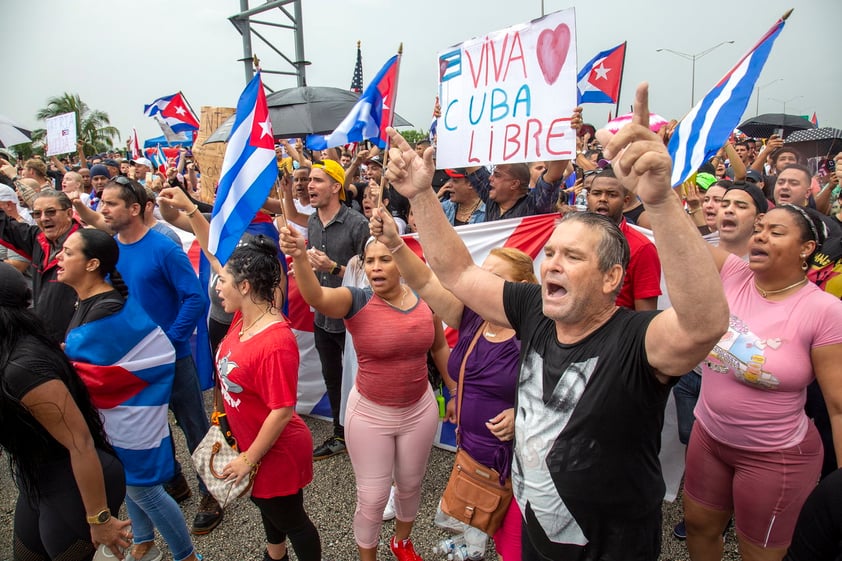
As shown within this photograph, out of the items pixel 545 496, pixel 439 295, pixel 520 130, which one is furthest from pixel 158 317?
pixel 545 496

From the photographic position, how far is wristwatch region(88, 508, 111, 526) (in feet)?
6.94

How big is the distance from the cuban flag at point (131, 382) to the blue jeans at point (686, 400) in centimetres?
296

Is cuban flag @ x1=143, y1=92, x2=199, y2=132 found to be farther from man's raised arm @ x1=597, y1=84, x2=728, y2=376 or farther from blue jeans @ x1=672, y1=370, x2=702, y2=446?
man's raised arm @ x1=597, y1=84, x2=728, y2=376

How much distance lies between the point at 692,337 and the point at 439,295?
48.9 inches

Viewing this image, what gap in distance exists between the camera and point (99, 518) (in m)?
2.12

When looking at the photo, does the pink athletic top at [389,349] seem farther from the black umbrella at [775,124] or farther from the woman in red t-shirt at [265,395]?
the black umbrella at [775,124]

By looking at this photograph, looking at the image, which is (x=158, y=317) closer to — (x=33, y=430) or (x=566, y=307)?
(x=33, y=430)

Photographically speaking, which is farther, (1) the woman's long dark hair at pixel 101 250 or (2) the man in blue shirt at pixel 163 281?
(2) the man in blue shirt at pixel 163 281

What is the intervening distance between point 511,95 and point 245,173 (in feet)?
5.06

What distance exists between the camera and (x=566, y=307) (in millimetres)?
1573

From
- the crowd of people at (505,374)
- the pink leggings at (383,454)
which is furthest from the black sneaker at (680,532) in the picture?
the pink leggings at (383,454)

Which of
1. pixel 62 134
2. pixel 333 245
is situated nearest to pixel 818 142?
pixel 333 245

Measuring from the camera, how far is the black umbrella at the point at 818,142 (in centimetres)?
719

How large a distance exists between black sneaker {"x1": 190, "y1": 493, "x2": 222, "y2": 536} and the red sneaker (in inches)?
47.4
